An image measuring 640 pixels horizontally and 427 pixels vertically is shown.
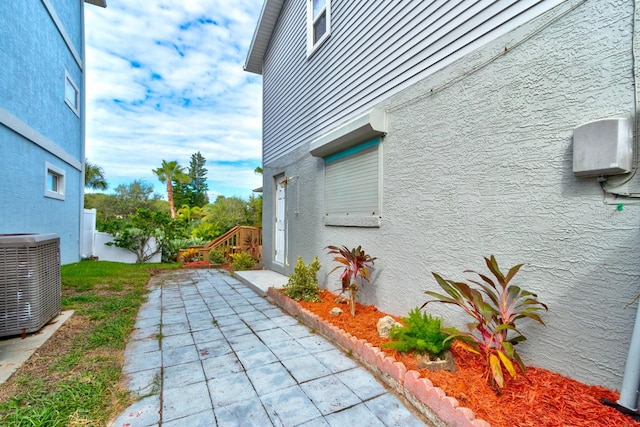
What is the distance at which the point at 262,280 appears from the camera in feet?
20.7

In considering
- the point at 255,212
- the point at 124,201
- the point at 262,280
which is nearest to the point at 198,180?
the point at 124,201

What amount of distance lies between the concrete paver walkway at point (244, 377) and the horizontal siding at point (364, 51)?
10.8 ft

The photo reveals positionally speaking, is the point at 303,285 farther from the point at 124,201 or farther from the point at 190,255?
the point at 124,201

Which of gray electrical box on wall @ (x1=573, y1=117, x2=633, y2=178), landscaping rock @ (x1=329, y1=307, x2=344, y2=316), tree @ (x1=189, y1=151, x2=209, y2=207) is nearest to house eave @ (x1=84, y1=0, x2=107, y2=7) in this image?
landscaping rock @ (x1=329, y1=307, x2=344, y2=316)

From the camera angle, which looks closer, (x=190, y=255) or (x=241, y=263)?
(x=241, y=263)

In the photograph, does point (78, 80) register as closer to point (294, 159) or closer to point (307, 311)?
point (294, 159)

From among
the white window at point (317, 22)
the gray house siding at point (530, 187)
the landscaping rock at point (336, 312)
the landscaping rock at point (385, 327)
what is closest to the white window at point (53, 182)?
the white window at point (317, 22)

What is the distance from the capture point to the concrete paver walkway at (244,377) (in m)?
1.99

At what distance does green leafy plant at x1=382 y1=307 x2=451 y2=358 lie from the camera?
91.1 inches

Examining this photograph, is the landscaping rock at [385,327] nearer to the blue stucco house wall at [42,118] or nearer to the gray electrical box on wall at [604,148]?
the gray electrical box on wall at [604,148]

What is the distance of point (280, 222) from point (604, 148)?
6393mm

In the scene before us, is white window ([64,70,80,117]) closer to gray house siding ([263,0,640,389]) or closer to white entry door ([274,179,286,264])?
white entry door ([274,179,286,264])

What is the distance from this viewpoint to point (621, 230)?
5.80 feet

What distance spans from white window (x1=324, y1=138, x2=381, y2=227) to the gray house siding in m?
0.24
